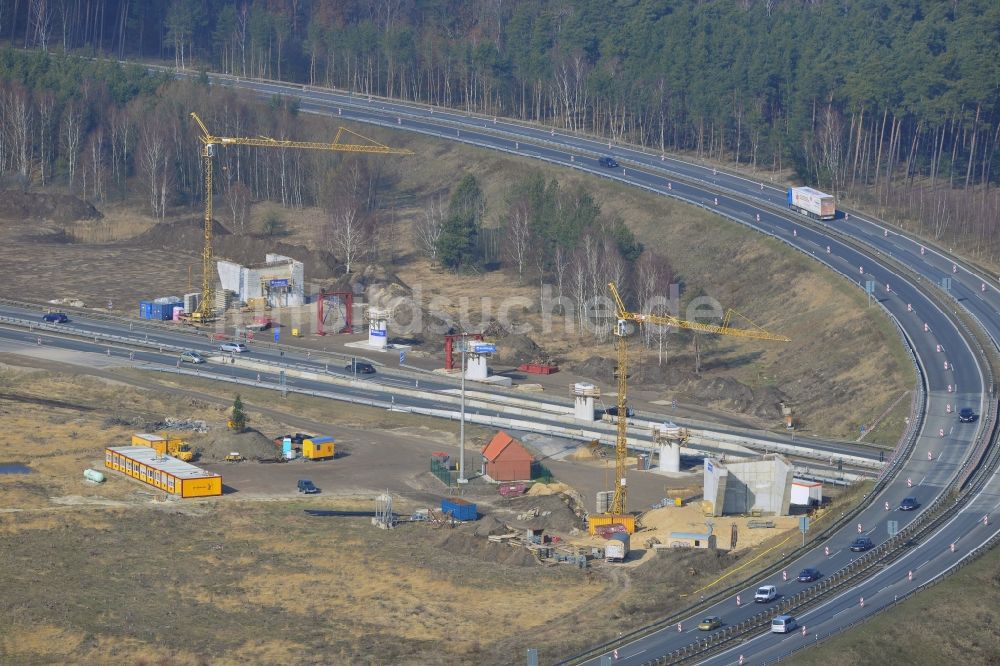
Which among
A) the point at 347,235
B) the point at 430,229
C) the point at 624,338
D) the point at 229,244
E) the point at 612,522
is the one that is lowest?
the point at 612,522

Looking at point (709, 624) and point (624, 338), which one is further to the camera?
point (624, 338)

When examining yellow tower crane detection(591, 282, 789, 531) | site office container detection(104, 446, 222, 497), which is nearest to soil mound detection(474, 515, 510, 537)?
yellow tower crane detection(591, 282, 789, 531)

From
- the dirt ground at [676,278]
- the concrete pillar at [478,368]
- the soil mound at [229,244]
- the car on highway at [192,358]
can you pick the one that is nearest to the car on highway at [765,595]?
the dirt ground at [676,278]

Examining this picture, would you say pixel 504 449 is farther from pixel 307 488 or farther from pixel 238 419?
pixel 238 419

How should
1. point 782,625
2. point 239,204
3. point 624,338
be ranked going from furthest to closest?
1. point 239,204
2. point 624,338
3. point 782,625

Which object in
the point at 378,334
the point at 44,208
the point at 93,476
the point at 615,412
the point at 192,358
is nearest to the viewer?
the point at 93,476

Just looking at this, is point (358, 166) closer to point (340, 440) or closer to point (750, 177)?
point (750, 177)

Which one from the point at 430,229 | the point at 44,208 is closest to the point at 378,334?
the point at 430,229

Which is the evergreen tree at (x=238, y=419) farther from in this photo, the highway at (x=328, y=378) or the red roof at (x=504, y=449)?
the red roof at (x=504, y=449)
